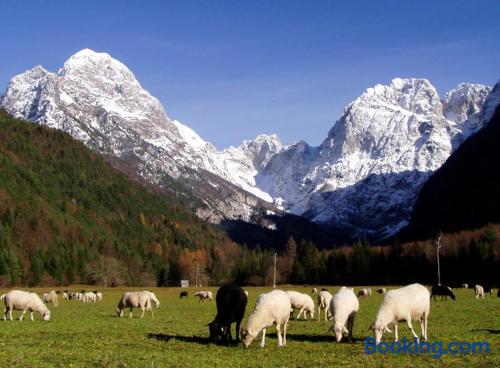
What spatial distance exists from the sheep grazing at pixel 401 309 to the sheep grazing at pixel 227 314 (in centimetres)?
714

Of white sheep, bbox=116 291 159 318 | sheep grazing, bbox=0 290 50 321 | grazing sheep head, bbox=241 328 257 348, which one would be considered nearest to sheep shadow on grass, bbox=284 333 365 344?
grazing sheep head, bbox=241 328 257 348

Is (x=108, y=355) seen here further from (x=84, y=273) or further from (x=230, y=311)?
(x=84, y=273)

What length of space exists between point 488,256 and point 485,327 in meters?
121

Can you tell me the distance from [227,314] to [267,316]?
10.8 feet

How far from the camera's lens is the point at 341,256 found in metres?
183

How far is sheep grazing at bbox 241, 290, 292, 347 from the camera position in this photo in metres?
26.9

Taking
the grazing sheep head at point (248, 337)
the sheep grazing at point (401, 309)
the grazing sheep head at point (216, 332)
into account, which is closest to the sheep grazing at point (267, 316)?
the grazing sheep head at point (248, 337)

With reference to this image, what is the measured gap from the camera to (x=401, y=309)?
26.5 m

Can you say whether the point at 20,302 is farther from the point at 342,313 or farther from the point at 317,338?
the point at 342,313

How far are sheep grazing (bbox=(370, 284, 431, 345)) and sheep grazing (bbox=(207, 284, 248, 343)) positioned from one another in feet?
23.4

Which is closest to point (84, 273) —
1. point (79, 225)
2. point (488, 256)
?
point (79, 225)

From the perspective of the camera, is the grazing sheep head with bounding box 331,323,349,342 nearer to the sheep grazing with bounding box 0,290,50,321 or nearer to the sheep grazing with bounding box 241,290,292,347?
the sheep grazing with bounding box 241,290,292,347

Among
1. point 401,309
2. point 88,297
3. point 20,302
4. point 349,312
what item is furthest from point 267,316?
point 88,297

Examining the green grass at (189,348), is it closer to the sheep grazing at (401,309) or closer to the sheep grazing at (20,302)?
the sheep grazing at (401,309)
